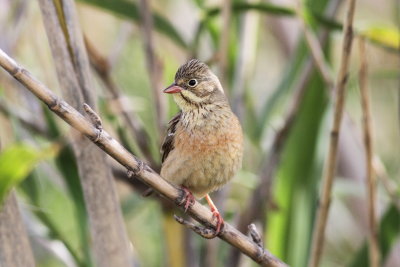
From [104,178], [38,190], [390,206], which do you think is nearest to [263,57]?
[390,206]

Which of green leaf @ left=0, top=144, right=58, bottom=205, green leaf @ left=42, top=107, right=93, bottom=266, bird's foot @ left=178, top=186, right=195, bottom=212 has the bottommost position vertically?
green leaf @ left=0, top=144, right=58, bottom=205

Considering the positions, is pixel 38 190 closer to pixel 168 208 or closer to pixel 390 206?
pixel 168 208

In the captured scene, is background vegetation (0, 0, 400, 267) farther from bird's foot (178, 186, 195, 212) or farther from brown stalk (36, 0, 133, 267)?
bird's foot (178, 186, 195, 212)

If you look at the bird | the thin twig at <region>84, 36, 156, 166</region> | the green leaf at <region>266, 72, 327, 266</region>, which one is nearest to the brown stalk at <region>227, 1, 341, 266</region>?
the green leaf at <region>266, 72, 327, 266</region>

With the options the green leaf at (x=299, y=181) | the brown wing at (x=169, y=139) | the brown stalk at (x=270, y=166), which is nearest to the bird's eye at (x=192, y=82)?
the brown wing at (x=169, y=139)

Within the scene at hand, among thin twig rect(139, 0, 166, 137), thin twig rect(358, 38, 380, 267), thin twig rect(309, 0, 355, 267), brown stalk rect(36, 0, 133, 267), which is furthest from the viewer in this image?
thin twig rect(139, 0, 166, 137)

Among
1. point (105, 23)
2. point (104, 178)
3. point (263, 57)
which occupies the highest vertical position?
point (263, 57)
